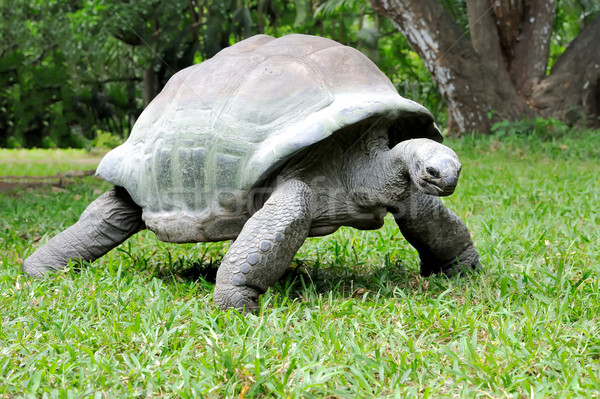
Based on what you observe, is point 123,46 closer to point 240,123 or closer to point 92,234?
point 92,234

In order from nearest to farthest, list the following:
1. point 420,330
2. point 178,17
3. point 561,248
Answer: point 420,330 → point 561,248 → point 178,17

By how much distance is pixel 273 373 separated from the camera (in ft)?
6.44

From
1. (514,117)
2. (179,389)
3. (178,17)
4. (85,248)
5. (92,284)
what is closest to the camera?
(179,389)

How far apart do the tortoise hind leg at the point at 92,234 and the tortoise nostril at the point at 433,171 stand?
175 centimetres

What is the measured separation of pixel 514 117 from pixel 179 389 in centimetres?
829

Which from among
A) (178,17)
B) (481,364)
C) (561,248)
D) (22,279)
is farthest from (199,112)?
(178,17)

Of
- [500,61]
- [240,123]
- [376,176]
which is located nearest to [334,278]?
[376,176]

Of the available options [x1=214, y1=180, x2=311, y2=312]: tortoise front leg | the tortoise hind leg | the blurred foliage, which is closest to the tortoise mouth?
[x1=214, y1=180, x2=311, y2=312]: tortoise front leg

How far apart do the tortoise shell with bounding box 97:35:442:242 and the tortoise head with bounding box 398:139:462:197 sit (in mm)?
271

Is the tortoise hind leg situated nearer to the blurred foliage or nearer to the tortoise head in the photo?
the tortoise head

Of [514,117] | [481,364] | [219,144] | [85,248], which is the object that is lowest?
[514,117]

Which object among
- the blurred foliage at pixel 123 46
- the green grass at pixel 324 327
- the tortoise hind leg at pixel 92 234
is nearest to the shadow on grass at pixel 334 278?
the green grass at pixel 324 327

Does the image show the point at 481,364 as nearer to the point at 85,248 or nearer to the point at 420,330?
the point at 420,330

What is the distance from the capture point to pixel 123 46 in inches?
539
